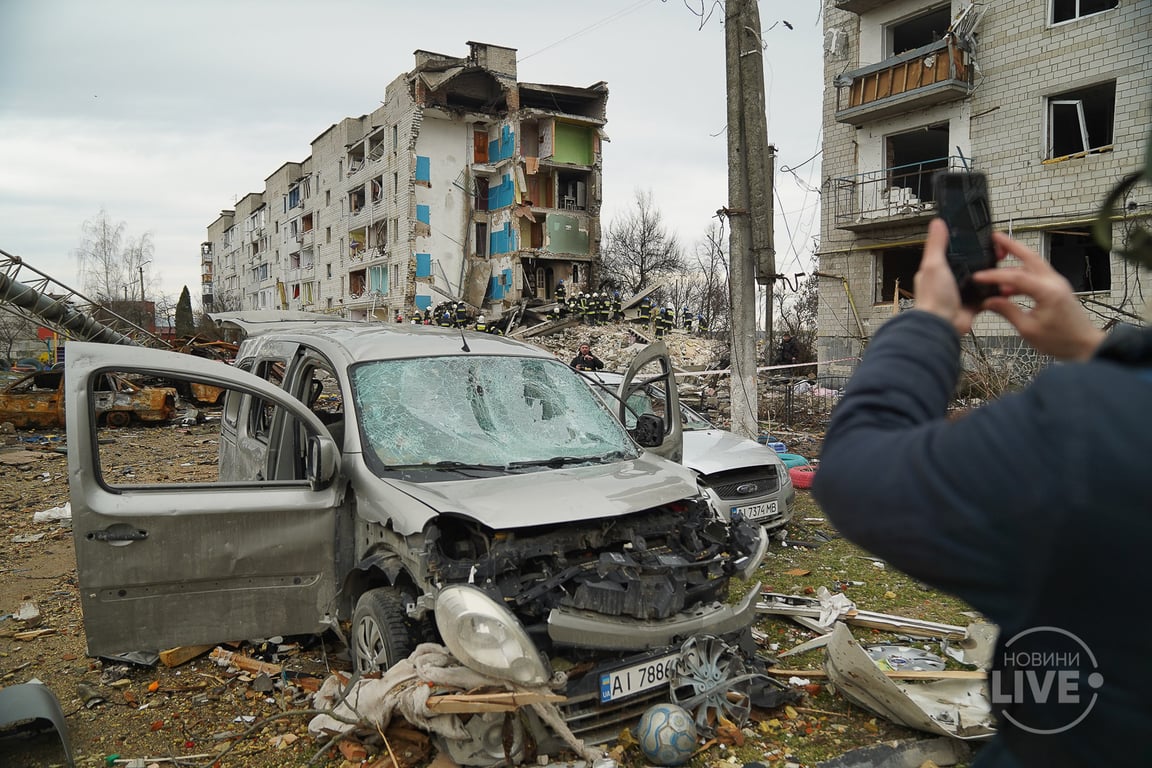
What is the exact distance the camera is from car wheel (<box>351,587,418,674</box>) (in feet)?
11.3

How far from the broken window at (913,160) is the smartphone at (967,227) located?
1906cm

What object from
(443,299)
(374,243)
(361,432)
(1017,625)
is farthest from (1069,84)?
(374,243)

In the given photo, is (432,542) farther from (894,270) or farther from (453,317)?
(453,317)

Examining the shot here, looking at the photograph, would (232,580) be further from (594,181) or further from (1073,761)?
(594,181)

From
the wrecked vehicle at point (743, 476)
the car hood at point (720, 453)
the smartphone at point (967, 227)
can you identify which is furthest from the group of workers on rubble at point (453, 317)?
the smartphone at point (967, 227)

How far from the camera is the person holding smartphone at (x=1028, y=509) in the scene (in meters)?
0.91

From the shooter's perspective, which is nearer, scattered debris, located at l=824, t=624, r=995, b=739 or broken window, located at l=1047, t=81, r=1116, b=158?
scattered debris, located at l=824, t=624, r=995, b=739

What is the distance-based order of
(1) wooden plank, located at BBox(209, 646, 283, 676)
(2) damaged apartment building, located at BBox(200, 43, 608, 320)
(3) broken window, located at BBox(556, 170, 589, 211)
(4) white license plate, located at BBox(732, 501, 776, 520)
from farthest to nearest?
(3) broken window, located at BBox(556, 170, 589, 211) < (2) damaged apartment building, located at BBox(200, 43, 608, 320) < (4) white license plate, located at BBox(732, 501, 776, 520) < (1) wooden plank, located at BBox(209, 646, 283, 676)

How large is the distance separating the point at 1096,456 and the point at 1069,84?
66.8ft

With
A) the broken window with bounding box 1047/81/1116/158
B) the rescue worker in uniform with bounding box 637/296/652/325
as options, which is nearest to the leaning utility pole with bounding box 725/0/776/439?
Answer: the broken window with bounding box 1047/81/1116/158

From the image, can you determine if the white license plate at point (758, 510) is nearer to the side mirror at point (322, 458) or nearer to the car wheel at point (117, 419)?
the side mirror at point (322, 458)

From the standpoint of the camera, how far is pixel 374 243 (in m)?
39.8

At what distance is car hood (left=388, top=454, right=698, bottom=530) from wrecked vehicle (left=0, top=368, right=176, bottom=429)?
15.2 metres

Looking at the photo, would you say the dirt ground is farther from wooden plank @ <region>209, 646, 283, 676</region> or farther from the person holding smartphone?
the person holding smartphone
